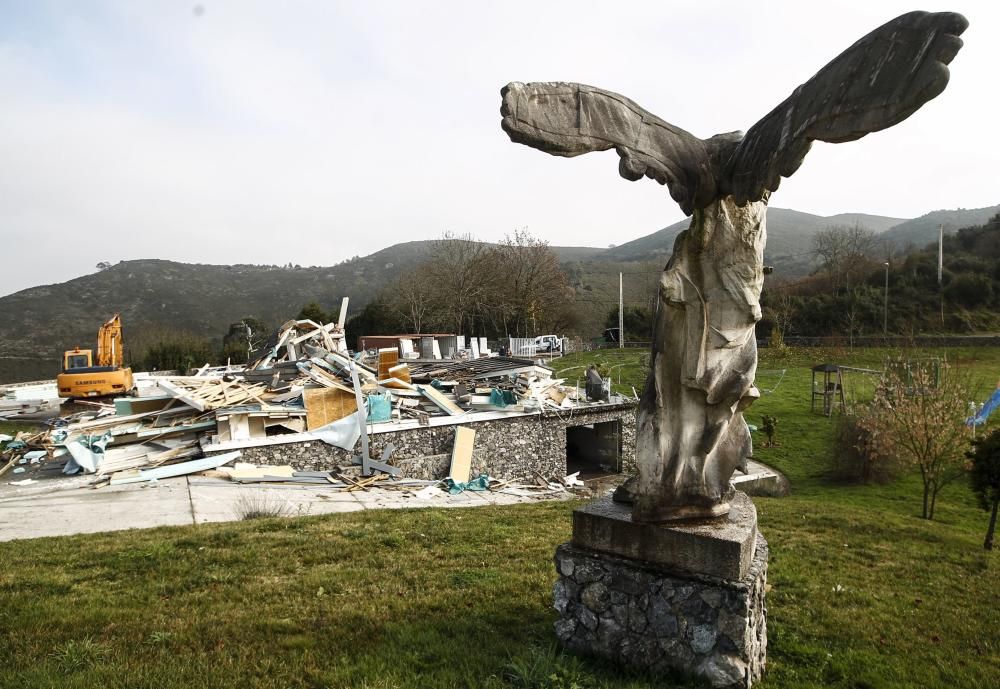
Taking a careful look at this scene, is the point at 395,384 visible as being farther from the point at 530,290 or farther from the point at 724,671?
the point at 530,290

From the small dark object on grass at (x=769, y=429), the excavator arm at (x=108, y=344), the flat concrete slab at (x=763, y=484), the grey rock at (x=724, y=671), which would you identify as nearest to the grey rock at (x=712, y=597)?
the grey rock at (x=724, y=671)

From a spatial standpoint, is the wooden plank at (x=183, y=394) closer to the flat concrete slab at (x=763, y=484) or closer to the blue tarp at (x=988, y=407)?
the flat concrete slab at (x=763, y=484)

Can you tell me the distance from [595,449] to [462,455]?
18.9 feet

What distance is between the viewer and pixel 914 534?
8734mm

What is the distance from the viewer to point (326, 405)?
14.9 metres

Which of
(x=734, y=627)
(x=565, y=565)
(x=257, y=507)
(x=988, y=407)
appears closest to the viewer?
(x=734, y=627)

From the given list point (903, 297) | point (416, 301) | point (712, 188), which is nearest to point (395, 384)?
point (712, 188)

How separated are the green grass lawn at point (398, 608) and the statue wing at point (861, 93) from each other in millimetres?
2827

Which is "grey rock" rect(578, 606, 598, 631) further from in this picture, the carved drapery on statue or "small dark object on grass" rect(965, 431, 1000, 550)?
"small dark object on grass" rect(965, 431, 1000, 550)

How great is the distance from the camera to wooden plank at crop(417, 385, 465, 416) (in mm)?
15867

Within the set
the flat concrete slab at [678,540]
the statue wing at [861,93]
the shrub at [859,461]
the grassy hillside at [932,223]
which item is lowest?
the shrub at [859,461]

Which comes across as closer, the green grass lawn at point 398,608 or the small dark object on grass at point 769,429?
the green grass lawn at point 398,608

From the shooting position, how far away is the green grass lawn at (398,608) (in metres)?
3.53

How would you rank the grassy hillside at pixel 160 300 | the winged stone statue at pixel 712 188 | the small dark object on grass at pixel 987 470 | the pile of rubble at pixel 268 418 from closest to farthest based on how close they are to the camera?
1. the winged stone statue at pixel 712 188
2. the small dark object on grass at pixel 987 470
3. the pile of rubble at pixel 268 418
4. the grassy hillside at pixel 160 300
